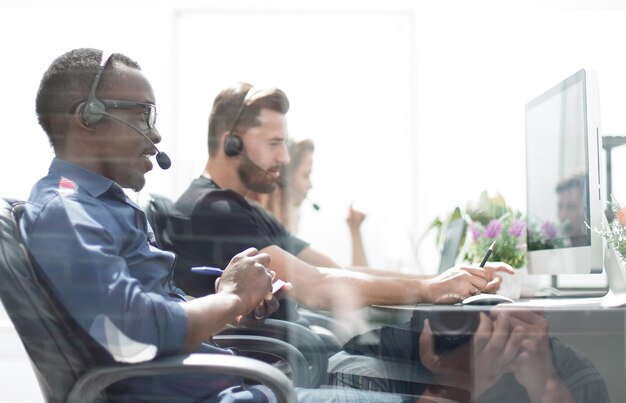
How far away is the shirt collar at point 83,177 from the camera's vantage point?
135cm

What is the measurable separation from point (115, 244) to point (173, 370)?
0.23 metres

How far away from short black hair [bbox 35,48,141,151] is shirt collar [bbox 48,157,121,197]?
0.05 m

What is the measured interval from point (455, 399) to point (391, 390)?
14 cm

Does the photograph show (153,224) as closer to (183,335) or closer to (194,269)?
(194,269)

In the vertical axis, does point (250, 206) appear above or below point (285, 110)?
below

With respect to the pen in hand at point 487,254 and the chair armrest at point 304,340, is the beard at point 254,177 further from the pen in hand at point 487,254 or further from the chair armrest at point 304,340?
the pen in hand at point 487,254

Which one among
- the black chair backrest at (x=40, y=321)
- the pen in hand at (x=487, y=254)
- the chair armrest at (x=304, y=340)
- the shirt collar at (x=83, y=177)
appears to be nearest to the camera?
the black chair backrest at (x=40, y=321)

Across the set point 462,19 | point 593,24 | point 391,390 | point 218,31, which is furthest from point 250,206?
point 593,24

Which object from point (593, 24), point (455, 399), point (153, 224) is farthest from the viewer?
point (593, 24)

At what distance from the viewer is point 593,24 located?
177 centimetres

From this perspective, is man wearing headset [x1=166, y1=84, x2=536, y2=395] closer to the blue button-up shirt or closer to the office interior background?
the office interior background

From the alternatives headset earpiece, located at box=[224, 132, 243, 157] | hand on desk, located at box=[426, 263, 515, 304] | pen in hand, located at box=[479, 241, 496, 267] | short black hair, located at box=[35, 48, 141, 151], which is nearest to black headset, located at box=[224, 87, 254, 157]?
headset earpiece, located at box=[224, 132, 243, 157]

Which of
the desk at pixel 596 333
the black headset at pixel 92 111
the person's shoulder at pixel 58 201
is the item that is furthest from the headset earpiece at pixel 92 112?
the desk at pixel 596 333

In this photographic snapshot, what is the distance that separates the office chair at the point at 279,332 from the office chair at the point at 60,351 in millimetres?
259
